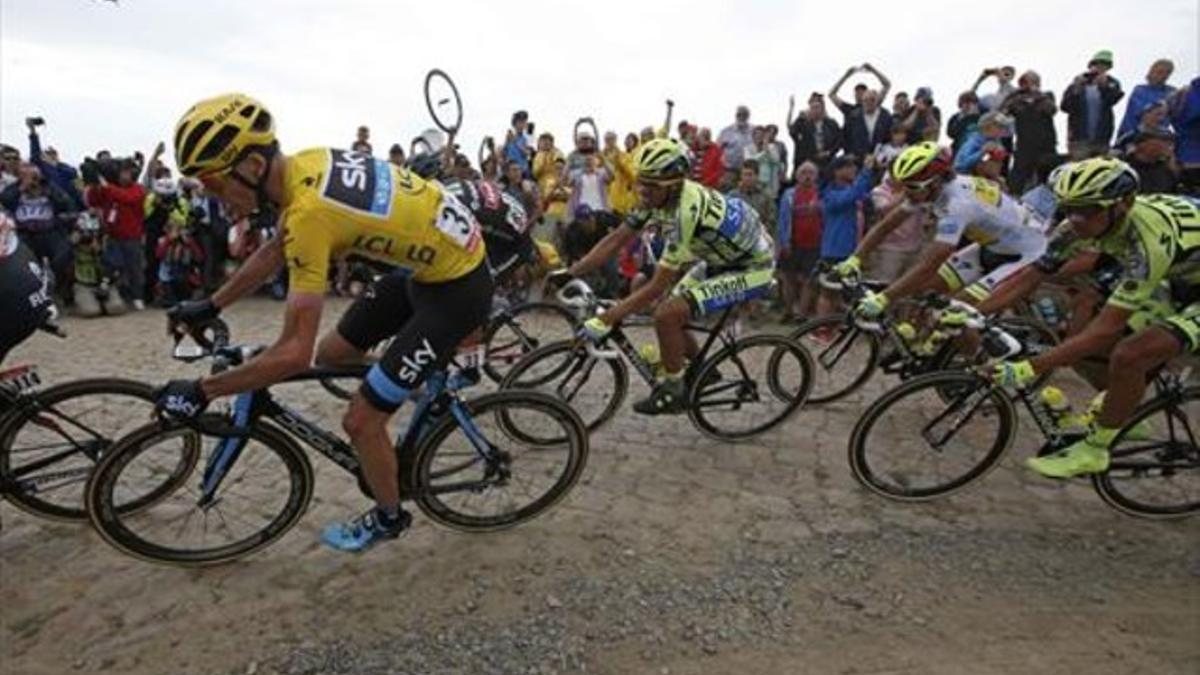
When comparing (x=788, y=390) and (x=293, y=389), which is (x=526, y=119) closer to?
(x=293, y=389)

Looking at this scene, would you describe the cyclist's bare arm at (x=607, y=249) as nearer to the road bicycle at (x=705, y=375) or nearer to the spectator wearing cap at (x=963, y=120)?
the road bicycle at (x=705, y=375)

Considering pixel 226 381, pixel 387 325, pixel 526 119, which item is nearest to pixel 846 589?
pixel 387 325

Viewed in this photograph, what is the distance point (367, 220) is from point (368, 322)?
110 centimetres

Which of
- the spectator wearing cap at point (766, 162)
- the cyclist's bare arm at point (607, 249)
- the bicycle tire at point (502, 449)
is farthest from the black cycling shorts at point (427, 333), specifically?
the spectator wearing cap at point (766, 162)

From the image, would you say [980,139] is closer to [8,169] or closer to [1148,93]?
[1148,93]

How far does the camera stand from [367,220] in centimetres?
384

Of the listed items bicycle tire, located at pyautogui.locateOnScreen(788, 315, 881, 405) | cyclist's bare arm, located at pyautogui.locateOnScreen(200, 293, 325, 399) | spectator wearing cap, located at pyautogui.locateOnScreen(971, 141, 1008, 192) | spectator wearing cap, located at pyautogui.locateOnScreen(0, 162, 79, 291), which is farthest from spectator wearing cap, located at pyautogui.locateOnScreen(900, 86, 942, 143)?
spectator wearing cap, located at pyautogui.locateOnScreen(0, 162, 79, 291)

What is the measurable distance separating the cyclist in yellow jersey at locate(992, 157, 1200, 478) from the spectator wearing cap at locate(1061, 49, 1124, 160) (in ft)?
21.0

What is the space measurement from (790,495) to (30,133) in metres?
12.1

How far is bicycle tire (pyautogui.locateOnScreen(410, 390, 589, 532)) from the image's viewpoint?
4645 millimetres

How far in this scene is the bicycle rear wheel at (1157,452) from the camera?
205 inches

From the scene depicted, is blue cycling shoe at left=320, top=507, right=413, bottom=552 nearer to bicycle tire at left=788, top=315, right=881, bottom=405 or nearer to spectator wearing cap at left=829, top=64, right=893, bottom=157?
bicycle tire at left=788, top=315, right=881, bottom=405

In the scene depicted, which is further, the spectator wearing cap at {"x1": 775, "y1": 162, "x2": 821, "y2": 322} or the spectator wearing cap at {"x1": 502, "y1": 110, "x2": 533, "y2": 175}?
the spectator wearing cap at {"x1": 502, "y1": 110, "x2": 533, "y2": 175}

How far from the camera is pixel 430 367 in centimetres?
423
